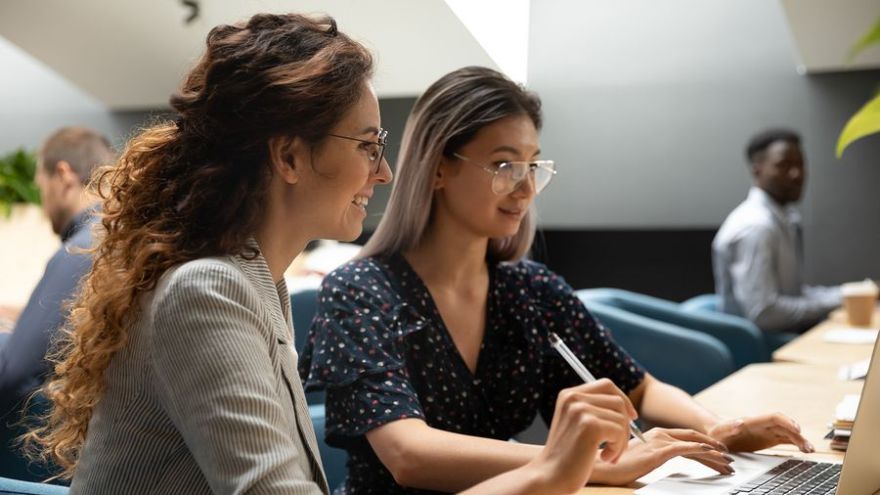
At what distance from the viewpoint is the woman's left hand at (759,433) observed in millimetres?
1772

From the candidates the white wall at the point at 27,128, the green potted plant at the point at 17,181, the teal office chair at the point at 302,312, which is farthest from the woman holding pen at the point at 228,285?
the green potted plant at the point at 17,181

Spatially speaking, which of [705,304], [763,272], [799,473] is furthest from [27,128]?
[799,473]

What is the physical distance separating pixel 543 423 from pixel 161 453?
4.15ft

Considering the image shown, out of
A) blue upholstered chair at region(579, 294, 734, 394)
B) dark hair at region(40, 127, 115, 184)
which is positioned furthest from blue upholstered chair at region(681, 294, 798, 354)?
dark hair at region(40, 127, 115, 184)

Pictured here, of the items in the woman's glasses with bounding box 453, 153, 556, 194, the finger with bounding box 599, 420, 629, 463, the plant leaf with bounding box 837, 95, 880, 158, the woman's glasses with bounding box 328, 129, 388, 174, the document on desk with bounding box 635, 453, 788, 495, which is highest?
the plant leaf with bounding box 837, 95, 880, 158

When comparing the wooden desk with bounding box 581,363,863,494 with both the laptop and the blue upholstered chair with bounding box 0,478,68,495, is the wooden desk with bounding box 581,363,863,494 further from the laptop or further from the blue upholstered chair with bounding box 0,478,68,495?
the blue upholstered chair with bounding box 0,478,68,495

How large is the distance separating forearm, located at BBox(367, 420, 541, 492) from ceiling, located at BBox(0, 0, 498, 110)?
0.54m

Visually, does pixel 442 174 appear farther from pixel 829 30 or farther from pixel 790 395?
pixel 829 30

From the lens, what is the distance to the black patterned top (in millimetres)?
1791

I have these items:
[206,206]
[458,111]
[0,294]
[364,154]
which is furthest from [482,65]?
[0,294]

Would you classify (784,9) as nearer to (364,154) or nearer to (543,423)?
(543,423)

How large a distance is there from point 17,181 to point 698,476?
5430 mm

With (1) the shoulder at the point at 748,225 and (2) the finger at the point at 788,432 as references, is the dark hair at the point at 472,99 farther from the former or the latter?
(1) the shoulder at the point at 748,225

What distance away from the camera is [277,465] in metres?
1.19
